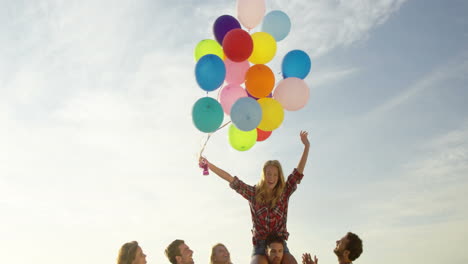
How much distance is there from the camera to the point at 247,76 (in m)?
5.32

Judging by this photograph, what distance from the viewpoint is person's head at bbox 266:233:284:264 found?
14.8ft

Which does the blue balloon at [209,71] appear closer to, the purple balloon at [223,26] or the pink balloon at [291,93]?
the purple balloon at [223,26]

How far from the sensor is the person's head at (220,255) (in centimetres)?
535

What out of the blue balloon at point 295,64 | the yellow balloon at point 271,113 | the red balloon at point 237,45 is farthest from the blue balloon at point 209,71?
the blue balloon at point 295,64

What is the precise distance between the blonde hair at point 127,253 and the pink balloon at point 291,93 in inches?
99.4

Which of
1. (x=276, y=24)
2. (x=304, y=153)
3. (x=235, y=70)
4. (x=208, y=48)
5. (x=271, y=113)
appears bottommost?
(x=304, y=153)

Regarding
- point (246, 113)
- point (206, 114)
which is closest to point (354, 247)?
point (246, 113)

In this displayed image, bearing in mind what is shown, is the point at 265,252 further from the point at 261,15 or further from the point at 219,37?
the point at 261,15

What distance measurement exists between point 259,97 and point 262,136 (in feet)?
1.91

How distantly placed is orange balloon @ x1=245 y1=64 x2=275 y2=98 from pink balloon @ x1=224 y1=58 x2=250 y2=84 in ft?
0.46

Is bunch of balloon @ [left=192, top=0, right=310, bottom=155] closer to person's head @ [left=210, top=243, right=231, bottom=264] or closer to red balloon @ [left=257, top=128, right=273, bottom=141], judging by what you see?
red balloon @ [left=257, top=128, right=273, bottom=141]

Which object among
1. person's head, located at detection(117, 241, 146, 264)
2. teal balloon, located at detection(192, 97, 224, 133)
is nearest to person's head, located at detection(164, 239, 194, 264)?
person's head, located at detection(117, 241, 146, 264)

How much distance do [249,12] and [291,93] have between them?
127cm

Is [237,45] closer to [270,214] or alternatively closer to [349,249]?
[270,214]
